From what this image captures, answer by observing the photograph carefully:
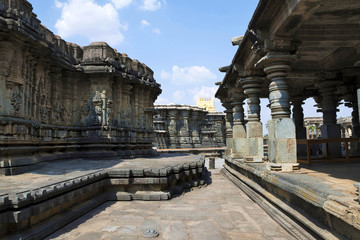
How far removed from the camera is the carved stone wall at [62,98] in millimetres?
5883

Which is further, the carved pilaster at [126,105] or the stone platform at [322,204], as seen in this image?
the carved pilaster at [126,105]

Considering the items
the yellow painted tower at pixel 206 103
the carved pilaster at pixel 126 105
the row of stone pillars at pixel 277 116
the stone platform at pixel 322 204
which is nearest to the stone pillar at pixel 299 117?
the row of stone pillars at pixel 277 116

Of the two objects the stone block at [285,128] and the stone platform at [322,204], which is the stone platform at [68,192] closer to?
the stone platform at [322,204]

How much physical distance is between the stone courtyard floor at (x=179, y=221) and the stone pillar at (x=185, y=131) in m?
19.1

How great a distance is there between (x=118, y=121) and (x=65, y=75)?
2.95m

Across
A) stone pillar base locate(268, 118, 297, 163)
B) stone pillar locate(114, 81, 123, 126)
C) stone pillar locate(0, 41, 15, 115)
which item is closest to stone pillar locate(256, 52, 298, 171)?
stone pillar base locate(268, 118, 297, 163)

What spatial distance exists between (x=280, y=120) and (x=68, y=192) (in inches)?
172

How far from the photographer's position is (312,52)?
622cm

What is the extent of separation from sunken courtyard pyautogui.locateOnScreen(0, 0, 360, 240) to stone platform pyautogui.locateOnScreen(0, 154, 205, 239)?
0.02m

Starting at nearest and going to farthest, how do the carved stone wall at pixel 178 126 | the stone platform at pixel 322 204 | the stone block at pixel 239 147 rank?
the stone platform at pixel 322 204 < the stone block at pixel 239 147 < the carved stone wall at pixel 178 126

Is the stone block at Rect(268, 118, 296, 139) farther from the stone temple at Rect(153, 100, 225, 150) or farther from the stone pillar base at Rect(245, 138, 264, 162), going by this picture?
the stone temple at Rect(153, 100, 225, 150)

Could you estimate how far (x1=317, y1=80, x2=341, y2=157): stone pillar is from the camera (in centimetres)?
822

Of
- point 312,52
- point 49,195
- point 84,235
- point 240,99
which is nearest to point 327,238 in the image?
point 84,235

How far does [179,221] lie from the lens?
162 inches
